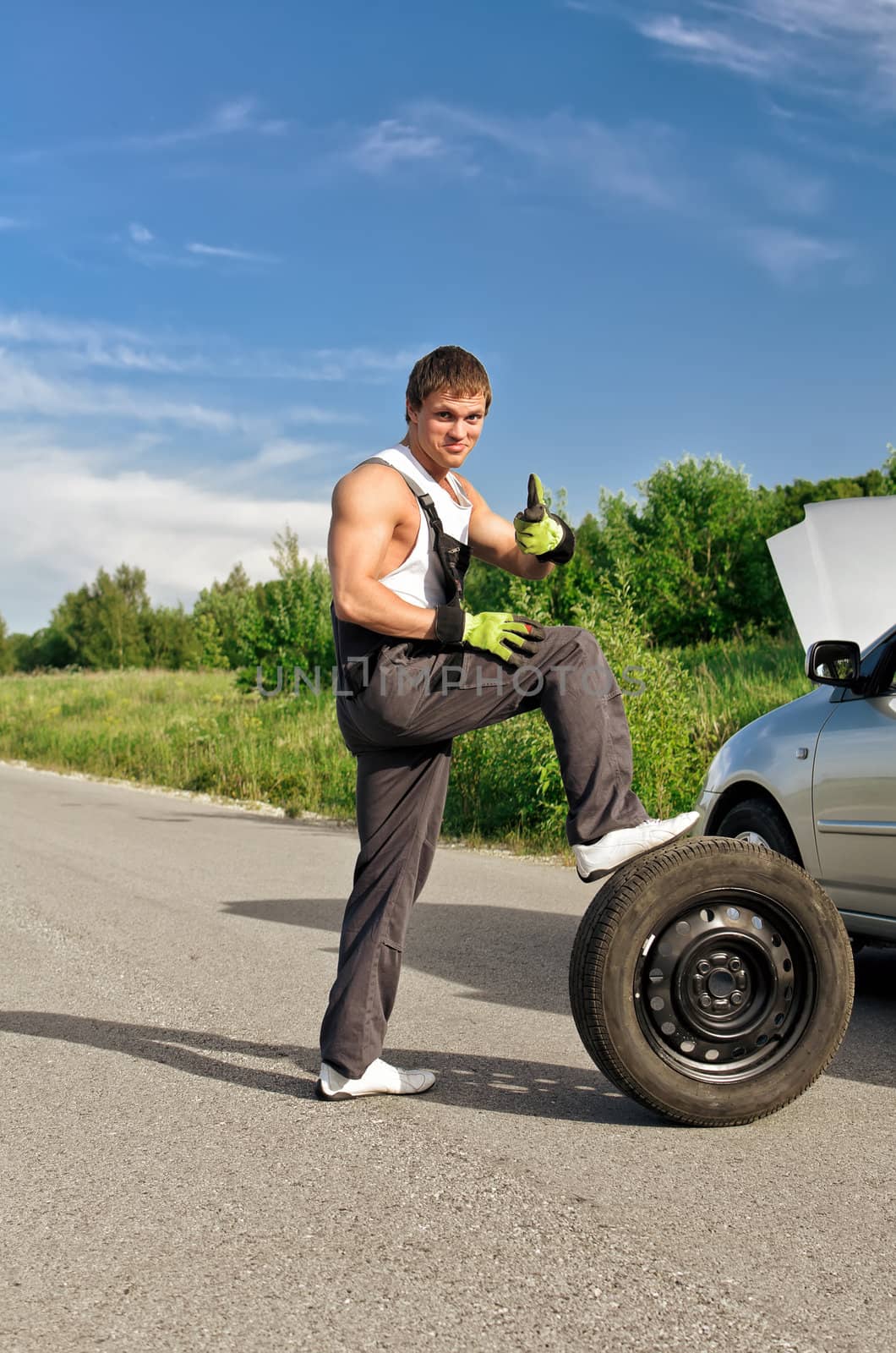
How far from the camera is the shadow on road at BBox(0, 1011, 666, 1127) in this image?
412cm

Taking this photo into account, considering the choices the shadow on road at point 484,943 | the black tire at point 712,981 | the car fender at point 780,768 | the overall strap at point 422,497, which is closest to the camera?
the black tire at point 712,981

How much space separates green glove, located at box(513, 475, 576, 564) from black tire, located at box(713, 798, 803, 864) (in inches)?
84.7

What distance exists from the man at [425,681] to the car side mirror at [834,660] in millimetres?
1720

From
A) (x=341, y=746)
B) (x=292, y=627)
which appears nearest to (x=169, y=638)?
(x=292, y=627)

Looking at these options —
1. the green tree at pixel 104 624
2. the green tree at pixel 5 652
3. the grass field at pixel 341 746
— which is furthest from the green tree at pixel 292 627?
the green tree at pixel 5 652

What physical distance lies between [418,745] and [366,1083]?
1.07 m

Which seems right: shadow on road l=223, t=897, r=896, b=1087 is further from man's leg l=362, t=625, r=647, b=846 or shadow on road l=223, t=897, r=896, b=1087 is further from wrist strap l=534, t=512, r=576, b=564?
wrist strap l=534, t=512, r=576, b=564

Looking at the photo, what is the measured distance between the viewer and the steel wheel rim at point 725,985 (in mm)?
3791

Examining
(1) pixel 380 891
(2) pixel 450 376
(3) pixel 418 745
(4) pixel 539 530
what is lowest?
(1) pixel 380 891

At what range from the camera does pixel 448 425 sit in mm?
4066

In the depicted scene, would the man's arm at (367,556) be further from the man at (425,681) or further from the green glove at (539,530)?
the green glove at (539,530)

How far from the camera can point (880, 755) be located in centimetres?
523

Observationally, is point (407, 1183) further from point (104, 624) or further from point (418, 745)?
point (104, 624)

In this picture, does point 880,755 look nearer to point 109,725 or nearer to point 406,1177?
point 406,1177
